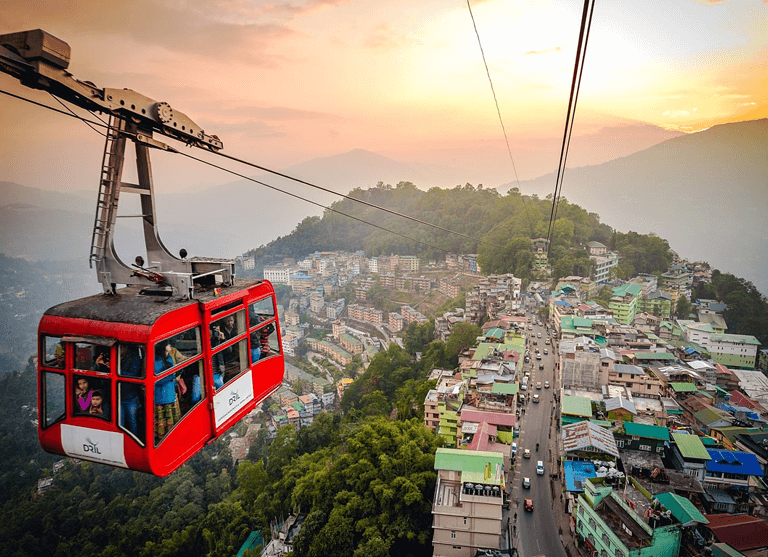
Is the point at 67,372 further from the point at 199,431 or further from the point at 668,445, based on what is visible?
the point at 668,445

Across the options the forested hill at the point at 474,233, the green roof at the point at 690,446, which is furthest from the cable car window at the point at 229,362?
the green roof at the point at 690,446

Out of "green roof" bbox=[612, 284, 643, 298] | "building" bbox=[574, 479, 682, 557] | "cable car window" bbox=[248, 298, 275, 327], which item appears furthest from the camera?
"green roof" bbox=[612, 284, 643, 298]

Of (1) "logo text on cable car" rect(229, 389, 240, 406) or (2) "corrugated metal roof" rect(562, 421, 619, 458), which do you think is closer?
(1) "logo text on cable car" rect(229, 389, 240, 406)

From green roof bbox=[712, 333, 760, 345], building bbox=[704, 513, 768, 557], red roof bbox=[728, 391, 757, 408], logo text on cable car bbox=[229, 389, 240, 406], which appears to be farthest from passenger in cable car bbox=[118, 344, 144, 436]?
green roof bbox=[712, 333, 760, 345]

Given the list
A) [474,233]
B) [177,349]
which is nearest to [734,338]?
[474,233]

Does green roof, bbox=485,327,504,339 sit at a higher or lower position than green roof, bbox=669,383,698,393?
higher

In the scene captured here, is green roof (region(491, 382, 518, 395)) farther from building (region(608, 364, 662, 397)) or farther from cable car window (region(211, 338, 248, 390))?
cable car window (region(211, 338, 248, 390))

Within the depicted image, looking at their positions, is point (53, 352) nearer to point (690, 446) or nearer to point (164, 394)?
point (164, 394)

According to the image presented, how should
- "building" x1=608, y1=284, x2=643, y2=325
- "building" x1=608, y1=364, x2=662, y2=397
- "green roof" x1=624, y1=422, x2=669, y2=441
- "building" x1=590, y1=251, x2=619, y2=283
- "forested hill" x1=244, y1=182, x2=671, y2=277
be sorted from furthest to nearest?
"forested hill" x1=244, y1=182, x2=671, y2=277, "building" x1=590, y1=251, x2=619, y2=283, "building" x1=608, y1=284, x2=643, y2=325, "building" x1=608, y1=364, x2=662, y2=397, "green roof" x1=624, y1=422, x2=669, y2=441
